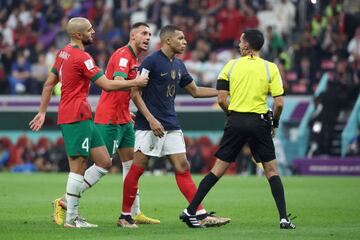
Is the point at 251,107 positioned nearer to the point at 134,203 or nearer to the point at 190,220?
the point at 190,220

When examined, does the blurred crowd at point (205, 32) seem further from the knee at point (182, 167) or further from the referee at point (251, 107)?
the referee at point (251, 107)

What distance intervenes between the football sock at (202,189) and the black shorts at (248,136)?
28 cm

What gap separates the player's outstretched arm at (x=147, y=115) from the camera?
12.3 metres

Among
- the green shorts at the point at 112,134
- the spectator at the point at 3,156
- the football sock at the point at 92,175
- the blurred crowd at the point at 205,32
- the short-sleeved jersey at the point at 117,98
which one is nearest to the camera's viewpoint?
the football sock at the point at 92,175

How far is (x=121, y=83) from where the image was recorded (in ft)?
39.4

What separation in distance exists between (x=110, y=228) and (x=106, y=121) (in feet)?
5.66

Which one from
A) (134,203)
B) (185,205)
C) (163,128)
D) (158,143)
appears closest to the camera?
(163,128)

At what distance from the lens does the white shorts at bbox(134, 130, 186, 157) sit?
12.6 m

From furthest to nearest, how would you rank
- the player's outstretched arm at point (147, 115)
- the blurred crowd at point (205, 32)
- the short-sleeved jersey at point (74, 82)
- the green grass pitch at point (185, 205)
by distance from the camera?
the blurred crowd at point (205, 32), the player's outstretched arm at point (147, 115), the short-sleeved jersey at point (74, 82), the green grass pitch at point (185, 205)

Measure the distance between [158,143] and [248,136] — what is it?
121 centimetres

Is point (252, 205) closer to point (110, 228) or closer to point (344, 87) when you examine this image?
point (110, 228)

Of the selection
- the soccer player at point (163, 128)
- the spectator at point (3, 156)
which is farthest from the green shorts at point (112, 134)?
the spectator at point (3, 156)

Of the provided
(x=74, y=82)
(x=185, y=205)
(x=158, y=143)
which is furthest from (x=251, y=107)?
(x=185, y=205)

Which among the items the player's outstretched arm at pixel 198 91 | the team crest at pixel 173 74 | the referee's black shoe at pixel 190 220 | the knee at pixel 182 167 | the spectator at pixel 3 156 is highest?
the team crest at pixel 173 74
